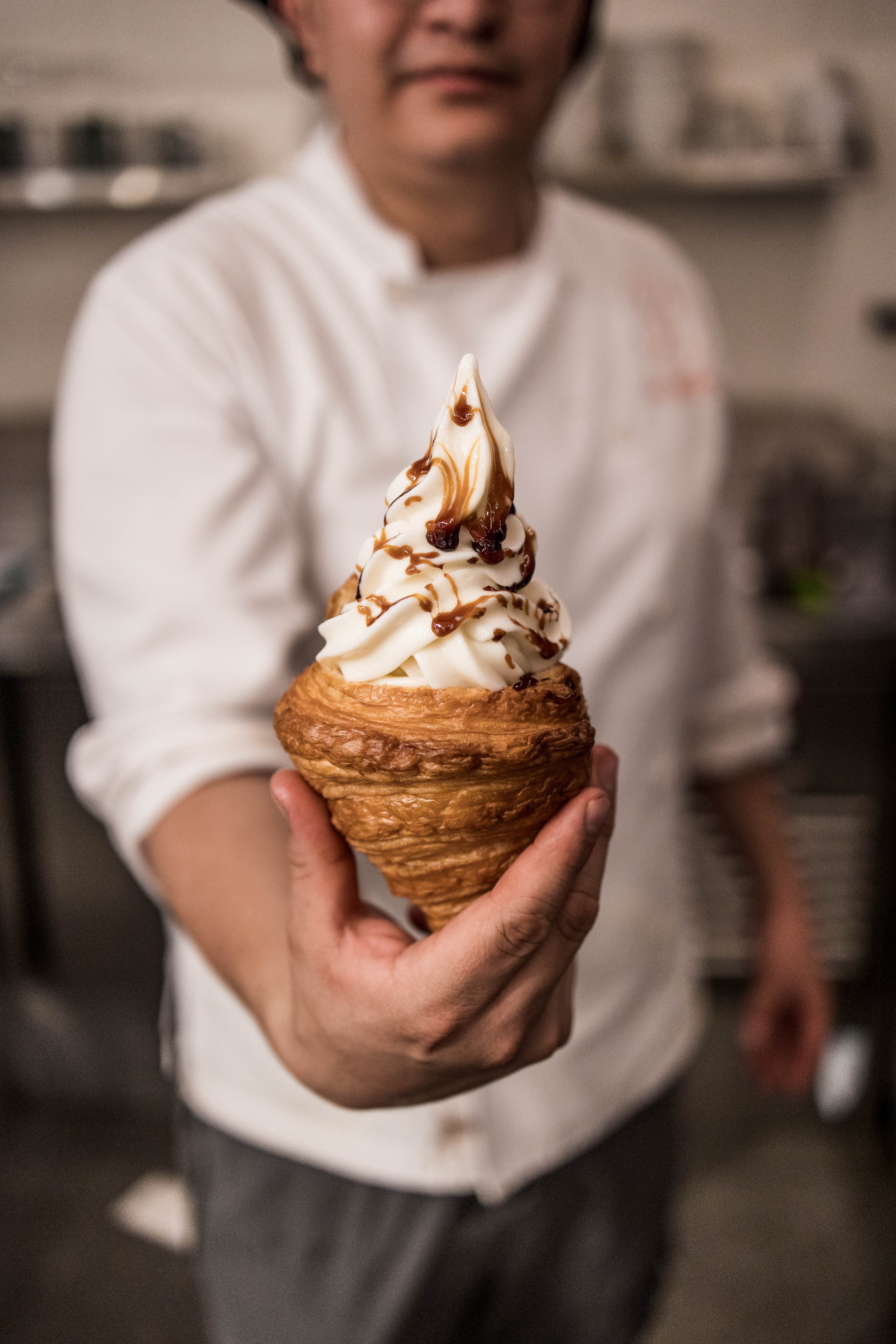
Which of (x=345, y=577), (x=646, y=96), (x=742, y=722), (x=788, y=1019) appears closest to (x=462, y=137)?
(x=345, y=577)

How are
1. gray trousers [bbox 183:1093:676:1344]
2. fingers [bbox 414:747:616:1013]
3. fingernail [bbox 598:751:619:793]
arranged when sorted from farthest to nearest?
gray trousers [bbox 183:1093:676:1344] < fingernail [bbox 598:751:619:793] < fingers [bbox 414:747:616:1013]

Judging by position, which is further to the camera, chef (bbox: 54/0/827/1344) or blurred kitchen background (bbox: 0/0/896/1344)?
blurred kitchen background (bbox: 0/0/896/1344)

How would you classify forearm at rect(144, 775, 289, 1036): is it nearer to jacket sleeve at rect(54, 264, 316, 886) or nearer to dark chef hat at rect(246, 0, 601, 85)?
jacket sleeve at rect(54, 264, 316, 886)

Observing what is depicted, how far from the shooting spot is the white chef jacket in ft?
3.04

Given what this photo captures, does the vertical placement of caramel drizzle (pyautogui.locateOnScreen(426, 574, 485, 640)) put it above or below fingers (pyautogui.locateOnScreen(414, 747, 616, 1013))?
above

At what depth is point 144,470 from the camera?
954 mm

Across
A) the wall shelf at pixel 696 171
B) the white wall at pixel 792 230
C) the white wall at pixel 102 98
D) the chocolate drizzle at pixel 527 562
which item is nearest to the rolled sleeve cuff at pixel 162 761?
the chocolate drizzle at pixel 527 562

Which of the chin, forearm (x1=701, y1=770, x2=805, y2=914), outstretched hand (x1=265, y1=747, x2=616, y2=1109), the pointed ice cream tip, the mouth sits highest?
the mouth

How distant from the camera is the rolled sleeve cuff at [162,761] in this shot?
2.79 feet

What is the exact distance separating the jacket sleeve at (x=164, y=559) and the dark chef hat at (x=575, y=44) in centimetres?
30

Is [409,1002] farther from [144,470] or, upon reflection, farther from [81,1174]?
[81,1174]

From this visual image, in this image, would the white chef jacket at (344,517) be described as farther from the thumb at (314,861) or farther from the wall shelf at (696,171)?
the wall shelf at (696,171)

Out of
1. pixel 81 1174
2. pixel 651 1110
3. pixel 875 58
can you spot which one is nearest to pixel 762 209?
pixel 875 58

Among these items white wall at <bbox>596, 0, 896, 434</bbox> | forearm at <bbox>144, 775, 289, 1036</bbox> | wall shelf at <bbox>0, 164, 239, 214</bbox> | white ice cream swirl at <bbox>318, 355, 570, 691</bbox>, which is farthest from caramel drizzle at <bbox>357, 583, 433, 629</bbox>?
white wall at <bbox>596, 0, 896, 434</bbox>
